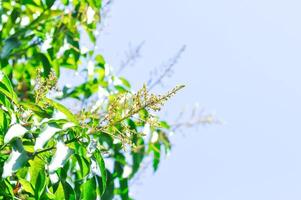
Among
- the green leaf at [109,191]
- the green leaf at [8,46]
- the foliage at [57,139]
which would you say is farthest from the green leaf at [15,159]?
the green leaf at [8,46]

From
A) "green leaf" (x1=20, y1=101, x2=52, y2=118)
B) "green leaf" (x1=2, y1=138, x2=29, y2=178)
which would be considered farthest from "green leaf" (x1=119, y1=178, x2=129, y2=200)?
"green leaf" (x1=2, y1=138, x2=29, y2=178)

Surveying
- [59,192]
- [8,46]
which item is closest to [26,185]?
[59,192]

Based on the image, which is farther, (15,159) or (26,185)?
(26,185)

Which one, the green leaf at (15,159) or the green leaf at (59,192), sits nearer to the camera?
the green leaf at (15,159)

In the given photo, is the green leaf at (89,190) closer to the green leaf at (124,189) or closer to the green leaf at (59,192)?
the green leaf at (59,192)

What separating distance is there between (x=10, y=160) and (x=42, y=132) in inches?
3.3

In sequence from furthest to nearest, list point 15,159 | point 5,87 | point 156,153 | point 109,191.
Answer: point 156,153 < point 109,191 < point 5,87 < point 15,159

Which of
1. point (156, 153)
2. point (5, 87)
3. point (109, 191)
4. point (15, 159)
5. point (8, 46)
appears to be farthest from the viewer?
point (156, 153)

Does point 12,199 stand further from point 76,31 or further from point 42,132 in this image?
point 76,31

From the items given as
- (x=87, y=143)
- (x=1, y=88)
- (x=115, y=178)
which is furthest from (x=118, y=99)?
(x=115, y=178)

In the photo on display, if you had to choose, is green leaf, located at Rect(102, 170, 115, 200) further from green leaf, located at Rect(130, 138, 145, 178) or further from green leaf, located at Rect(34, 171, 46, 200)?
green leaf, located at Rect(34, 171, 46, 200)

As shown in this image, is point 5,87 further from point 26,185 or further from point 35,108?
point 26,185

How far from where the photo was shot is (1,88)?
1322mm

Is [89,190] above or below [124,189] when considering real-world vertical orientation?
below
